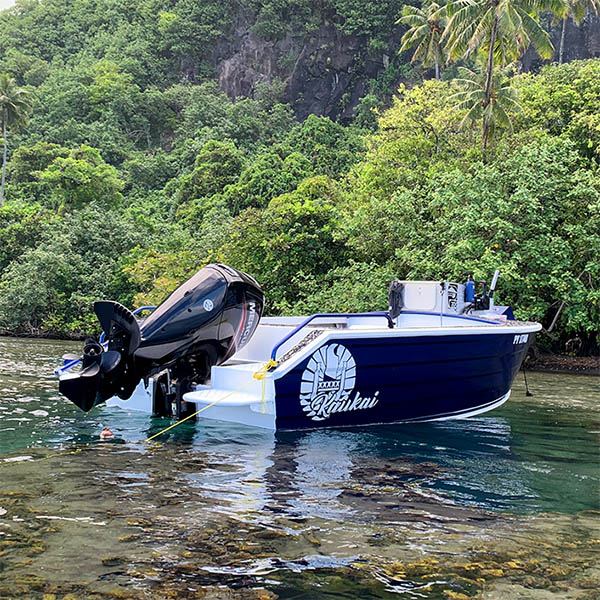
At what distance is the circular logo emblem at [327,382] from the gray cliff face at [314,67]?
6139 centimetres

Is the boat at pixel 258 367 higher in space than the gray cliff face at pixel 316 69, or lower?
lower

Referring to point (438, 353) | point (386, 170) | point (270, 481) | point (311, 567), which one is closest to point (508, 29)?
point (386, 170)

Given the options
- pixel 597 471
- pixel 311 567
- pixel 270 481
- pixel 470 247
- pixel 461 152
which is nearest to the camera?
→ pixel 311 567

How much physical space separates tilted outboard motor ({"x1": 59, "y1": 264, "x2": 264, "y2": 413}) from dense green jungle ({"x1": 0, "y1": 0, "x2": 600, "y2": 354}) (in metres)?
11.2

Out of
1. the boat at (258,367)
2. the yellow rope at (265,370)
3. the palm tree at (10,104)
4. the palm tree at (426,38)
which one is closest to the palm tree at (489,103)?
the palm tree at (426,38)

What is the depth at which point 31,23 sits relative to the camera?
3349 inches

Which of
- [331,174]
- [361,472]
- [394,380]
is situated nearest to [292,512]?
[361,472]

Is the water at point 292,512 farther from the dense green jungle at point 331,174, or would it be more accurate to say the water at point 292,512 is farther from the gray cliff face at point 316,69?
the gray cliff face at point 316,69

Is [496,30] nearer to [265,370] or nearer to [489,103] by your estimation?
[489,103]

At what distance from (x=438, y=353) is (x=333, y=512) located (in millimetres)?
3738

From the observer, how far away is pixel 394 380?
8.12 metres

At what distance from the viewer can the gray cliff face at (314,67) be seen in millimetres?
67250

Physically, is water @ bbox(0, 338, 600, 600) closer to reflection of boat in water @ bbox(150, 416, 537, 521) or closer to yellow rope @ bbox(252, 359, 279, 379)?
reflection of boat in water @ bbox(150, 416, 537, 521)

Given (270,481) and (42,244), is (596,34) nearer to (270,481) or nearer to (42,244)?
(42,244)
